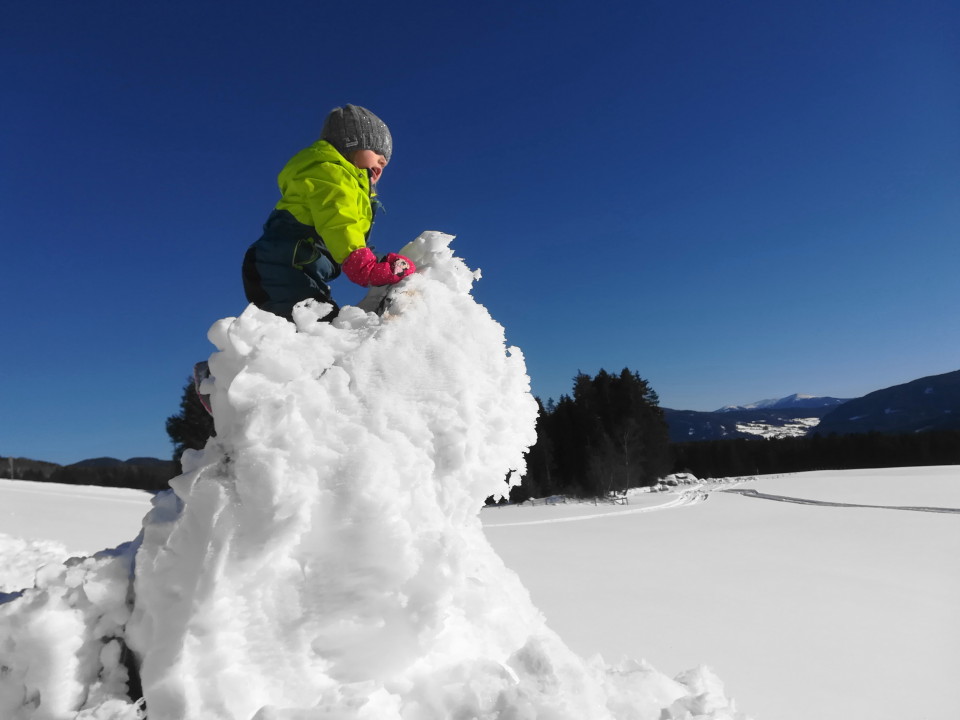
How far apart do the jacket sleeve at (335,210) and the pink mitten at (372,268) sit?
3 cm

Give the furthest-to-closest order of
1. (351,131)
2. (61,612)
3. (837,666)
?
(837,666)
(351,131)
(61,612)

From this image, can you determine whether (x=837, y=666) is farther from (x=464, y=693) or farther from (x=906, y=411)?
(x=906, y=411)

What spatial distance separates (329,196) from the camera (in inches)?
76.7

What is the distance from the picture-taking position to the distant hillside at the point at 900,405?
158000 millimetres

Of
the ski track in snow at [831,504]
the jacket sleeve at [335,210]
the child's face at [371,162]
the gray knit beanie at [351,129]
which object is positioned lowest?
the ski track in snow at [831,504]

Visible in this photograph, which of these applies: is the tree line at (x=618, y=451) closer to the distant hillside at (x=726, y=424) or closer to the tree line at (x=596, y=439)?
the tree line at (x=596, y=439)

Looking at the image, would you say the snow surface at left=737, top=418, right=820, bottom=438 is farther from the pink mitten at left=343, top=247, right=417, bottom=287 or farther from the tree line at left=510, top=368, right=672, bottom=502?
the pink mitten at left=343, top=247, right=417, bottom=287

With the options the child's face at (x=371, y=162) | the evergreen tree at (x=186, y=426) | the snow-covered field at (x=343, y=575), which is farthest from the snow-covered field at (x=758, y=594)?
the evergreen tree at (x=186, y=426)

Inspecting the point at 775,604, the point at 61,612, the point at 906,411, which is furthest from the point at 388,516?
the point at 906,411

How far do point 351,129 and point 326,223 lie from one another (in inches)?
20.5

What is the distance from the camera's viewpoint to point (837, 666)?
9.80ft

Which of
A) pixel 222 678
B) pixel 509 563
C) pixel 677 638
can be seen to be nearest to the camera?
pixel 222 678

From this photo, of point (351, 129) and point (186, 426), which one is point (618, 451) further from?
point (351, 129)

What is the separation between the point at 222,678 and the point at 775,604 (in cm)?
433
